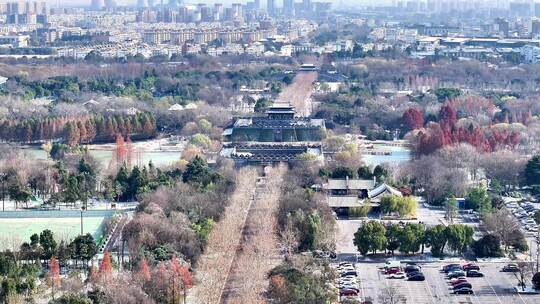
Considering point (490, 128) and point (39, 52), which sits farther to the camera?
point (39, 52)

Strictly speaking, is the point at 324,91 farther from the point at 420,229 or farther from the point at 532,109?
the point at 420,229

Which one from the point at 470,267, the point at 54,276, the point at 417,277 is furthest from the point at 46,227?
the point at 470,267

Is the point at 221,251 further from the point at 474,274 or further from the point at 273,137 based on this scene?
the point at 273,137

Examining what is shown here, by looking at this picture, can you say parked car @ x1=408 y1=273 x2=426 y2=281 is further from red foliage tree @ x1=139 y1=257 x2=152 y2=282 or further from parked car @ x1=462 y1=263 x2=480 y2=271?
red foliage tree @ x1=139 y1=257 x2=152 y2=282

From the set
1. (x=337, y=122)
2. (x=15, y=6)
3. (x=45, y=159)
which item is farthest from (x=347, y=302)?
(x=15, y=6)

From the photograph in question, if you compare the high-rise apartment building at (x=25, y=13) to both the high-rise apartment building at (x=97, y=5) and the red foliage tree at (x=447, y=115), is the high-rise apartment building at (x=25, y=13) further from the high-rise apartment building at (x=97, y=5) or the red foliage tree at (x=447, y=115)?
the red foliage tree at (x=447, y=115)
